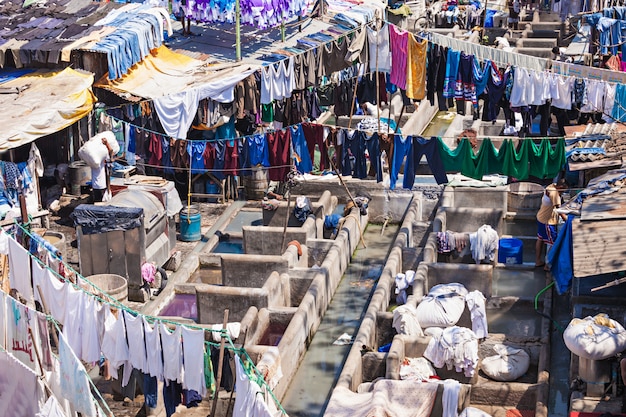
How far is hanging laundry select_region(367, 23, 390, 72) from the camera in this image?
23.1 m

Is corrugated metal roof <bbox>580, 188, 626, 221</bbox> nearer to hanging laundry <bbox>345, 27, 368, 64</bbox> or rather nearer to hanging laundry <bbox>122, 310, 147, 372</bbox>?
hanging laundry <bbox>122, 310, 147, 372</bbox>

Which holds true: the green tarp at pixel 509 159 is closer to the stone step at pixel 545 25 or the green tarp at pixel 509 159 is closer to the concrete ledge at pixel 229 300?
the concrete ledge at pixel 229 300

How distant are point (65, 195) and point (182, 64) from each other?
470 cm

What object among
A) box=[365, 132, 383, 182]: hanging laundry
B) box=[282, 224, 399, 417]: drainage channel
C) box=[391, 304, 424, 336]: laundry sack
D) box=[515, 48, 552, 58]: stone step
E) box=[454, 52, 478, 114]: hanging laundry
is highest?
box=[454, 52, 478, 114]: hanging laundry

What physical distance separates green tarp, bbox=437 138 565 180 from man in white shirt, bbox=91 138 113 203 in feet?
24.3

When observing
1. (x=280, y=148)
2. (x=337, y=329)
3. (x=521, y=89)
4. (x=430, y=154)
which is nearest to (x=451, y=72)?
(x=521, y=89)

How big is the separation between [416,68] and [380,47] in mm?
1190

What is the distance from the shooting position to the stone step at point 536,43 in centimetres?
3947

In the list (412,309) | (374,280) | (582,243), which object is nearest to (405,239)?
(374,280)

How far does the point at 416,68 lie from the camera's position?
74.8 feet

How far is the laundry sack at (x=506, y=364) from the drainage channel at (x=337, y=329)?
2908 mm

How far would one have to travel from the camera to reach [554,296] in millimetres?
19484

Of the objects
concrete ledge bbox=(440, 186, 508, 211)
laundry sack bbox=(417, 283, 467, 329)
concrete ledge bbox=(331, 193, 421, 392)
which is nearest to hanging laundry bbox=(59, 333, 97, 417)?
A: concrete ledge bbox=(331, 193, 421, 392)

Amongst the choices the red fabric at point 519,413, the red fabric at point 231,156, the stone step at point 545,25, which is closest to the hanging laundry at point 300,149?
the red fabric at point 231,156
